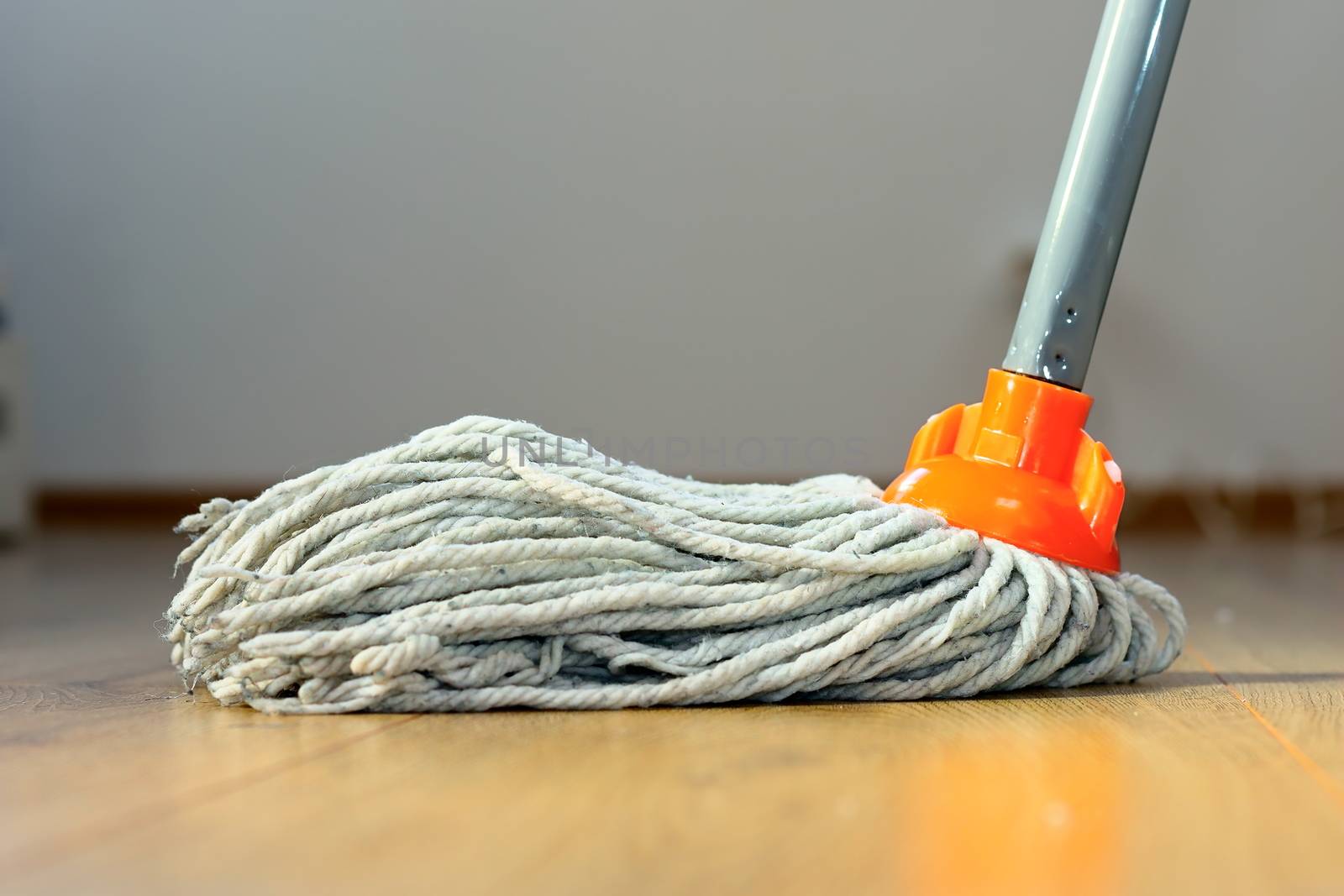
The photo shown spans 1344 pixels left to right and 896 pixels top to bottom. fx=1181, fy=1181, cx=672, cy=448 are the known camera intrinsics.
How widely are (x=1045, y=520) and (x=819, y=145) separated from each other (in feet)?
4.35

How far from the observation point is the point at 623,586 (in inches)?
22.8

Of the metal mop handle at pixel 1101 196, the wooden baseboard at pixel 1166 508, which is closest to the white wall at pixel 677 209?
the wooden baseboard at pixel 1166 508

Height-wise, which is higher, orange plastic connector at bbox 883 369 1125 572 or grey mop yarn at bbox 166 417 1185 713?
orange plastic connector at bbox 883 369 1125 572

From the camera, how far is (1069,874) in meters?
0.36

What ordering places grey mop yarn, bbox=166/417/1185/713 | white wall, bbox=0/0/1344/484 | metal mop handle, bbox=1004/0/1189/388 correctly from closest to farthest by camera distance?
grey mop yarn, bbox=166/417/1185/713, metal mop handle, bbox=1004/0/1189/388, white wall, bbox=0/0/1344/484

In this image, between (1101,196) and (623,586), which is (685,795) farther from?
(1101,196)

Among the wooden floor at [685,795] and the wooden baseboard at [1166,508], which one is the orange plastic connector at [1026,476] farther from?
the wooden baseboard at [1166,508]

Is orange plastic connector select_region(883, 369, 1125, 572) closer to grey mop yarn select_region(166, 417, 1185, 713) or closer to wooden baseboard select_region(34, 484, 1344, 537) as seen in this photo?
grey mop yarn select_region(166, 417, 1185, 713)

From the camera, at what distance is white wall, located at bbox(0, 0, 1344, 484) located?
1.85 m

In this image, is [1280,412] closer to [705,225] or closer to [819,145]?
[819,145]

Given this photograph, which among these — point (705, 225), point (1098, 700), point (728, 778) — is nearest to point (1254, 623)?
point (1098, 700)

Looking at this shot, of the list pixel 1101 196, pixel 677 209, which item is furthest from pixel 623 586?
pixel 677 209

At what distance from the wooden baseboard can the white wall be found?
6 cm

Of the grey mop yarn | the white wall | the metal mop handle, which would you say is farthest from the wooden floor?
the white wall
